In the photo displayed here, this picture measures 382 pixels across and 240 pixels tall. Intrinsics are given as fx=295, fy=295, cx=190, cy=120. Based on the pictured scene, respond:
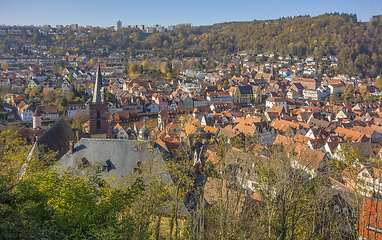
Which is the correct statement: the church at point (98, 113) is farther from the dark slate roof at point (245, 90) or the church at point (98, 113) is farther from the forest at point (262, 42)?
the forest at point (262, 42)

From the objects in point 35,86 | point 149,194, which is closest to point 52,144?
point 149,194

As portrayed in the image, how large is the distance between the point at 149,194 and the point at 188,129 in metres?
23.1

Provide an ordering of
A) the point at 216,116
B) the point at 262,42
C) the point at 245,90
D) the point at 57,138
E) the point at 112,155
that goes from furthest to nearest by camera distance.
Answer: the point at 262,42
the point at 245,90
the point at 216,116
the point at 57,138
the point at 112,155

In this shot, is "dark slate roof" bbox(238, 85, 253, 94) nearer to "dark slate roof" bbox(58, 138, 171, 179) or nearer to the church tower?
the church tower

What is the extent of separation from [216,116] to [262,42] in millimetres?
96213

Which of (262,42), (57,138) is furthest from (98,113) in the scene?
(262,42)

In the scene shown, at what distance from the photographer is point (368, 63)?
102m

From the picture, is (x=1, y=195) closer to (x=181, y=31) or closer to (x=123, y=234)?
(x=123, y=234)

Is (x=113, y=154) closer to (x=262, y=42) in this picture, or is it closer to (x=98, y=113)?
(x=98, y=113)

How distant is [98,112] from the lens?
76.3ft

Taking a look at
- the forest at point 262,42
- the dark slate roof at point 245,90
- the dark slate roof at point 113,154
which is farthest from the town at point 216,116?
the forest at point 262,42

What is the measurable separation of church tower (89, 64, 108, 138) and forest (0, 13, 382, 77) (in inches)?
3701

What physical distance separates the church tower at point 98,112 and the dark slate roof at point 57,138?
1909 millimetres

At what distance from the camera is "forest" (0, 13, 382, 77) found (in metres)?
109
